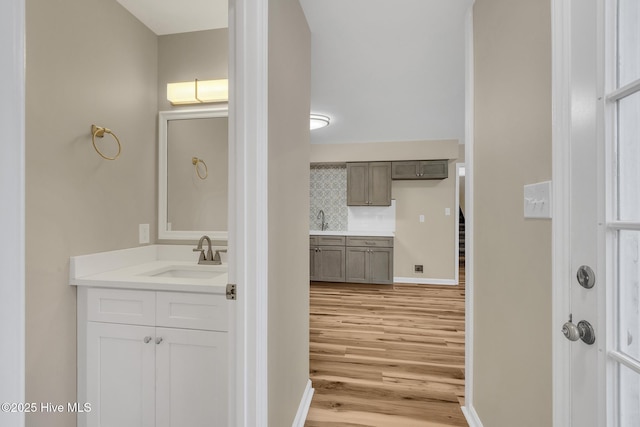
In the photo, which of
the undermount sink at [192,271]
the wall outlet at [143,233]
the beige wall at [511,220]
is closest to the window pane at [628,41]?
the beige wall at [511,220]

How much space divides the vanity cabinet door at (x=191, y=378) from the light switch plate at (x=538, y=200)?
1354 mm

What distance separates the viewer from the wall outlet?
1.90m

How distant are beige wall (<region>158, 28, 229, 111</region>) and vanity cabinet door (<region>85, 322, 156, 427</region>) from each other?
143cm

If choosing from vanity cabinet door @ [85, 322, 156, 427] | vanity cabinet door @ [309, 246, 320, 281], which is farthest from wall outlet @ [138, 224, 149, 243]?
vanity cabinet door @ [309, 246, 320, 281]

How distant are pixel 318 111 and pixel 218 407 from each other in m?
3.05

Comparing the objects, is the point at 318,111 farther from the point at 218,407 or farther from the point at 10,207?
the point at 10,207

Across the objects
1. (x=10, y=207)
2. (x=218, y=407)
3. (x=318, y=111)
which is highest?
(x=318, y=111)

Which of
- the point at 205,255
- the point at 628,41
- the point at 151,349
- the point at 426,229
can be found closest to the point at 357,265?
the point at 426,229

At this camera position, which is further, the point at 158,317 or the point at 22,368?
the point at 158,317

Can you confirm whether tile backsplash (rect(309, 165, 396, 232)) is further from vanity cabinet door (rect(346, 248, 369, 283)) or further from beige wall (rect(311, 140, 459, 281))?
vanity cabinet door (rect(346, 248, 369, 283))

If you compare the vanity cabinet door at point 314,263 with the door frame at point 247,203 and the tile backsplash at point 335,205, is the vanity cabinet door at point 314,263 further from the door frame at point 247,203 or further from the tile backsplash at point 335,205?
the door frame at point 247,203

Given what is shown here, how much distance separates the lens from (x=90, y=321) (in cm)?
147

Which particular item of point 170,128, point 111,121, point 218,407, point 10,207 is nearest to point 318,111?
point 170,128

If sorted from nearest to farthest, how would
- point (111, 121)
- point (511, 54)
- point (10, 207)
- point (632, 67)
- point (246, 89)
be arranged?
point (10, 207), point (632, 67), point (246, 89), point (511, 54), point (111, 121)
